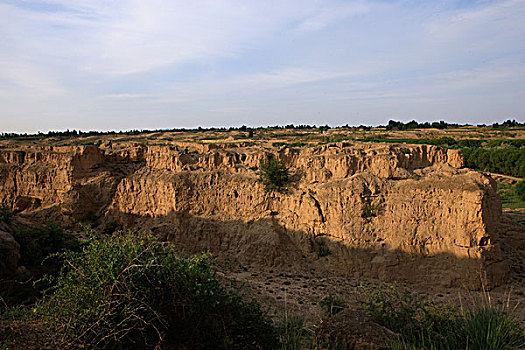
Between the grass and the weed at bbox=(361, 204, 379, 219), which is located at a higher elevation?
the weed at bbox=(361, 204, 379, 219)

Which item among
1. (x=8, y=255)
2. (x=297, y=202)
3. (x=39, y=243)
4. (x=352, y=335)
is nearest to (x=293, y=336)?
(x=352, y=335)

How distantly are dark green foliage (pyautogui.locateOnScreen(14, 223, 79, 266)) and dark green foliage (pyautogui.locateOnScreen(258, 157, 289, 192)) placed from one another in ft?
27.9

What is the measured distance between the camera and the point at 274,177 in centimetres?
1641

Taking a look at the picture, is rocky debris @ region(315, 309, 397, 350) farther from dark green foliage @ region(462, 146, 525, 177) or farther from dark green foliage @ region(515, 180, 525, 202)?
dark green foliage @ region(462, 146, 525, 177)

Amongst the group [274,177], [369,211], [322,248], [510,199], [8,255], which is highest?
[274,177]

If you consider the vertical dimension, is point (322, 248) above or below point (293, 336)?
below

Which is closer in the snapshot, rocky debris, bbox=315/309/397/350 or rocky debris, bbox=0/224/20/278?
rocky debris, bbox=315/309/397/350

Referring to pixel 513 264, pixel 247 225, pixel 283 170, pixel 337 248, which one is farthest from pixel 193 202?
pixel 513 264

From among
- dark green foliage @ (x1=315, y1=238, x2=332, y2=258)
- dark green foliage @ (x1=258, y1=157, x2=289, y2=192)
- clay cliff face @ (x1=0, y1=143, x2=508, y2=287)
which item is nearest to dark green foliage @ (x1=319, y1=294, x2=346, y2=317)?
clay cliff face @ (x1=0, y1=143, x2=508, y2=287)

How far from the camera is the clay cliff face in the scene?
12719 mm

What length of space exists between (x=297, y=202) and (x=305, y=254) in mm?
2397

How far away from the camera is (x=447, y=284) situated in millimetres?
12320

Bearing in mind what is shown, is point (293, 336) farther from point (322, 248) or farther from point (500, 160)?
point (500, 160)

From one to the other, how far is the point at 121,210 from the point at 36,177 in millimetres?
6689
